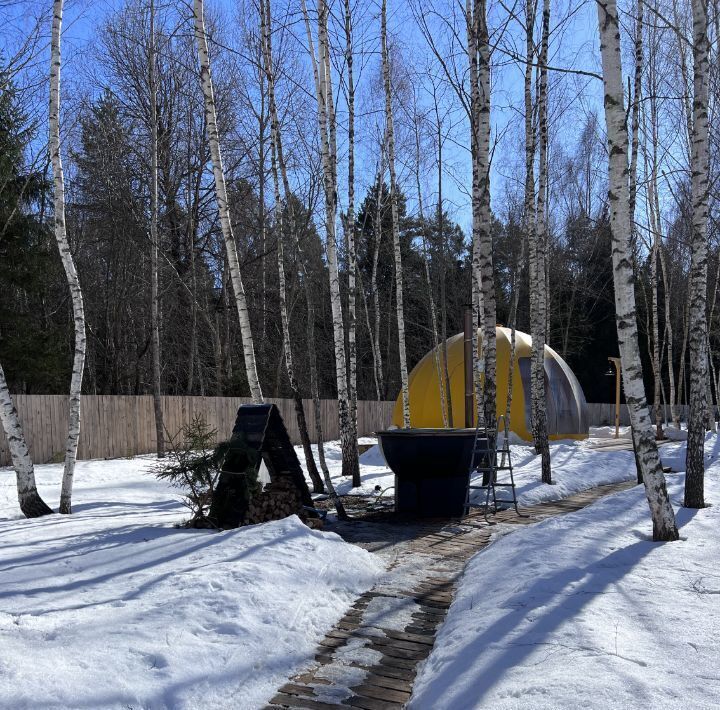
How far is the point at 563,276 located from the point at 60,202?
31966 mm

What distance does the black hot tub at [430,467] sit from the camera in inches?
371

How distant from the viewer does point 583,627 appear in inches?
162

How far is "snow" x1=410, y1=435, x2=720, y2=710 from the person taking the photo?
10.8 feet

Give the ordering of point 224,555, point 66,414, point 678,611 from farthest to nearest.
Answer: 1. point 66,414
2. point 224,555
3. point 678,611

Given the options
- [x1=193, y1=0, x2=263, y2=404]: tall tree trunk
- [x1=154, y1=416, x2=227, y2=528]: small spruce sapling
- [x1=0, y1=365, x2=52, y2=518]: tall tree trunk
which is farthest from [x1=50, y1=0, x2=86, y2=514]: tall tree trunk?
[x1=154, y1=416, x2=227, y2=528]: small spruce sapling

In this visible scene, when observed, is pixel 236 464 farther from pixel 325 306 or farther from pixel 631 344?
pixel 325 306

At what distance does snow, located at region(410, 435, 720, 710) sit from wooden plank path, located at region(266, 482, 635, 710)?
0.55ft

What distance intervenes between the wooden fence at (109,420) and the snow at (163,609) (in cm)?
729

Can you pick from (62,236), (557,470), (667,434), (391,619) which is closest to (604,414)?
(667,434)

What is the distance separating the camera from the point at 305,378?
3394 centimetres

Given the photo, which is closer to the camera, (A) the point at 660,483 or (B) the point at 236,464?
(A) the point at 660,483

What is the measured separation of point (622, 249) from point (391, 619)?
386cm

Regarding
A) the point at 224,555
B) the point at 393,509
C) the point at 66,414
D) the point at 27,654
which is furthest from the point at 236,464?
the point at 66,414

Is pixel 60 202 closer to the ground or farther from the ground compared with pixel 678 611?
farther from the ground
